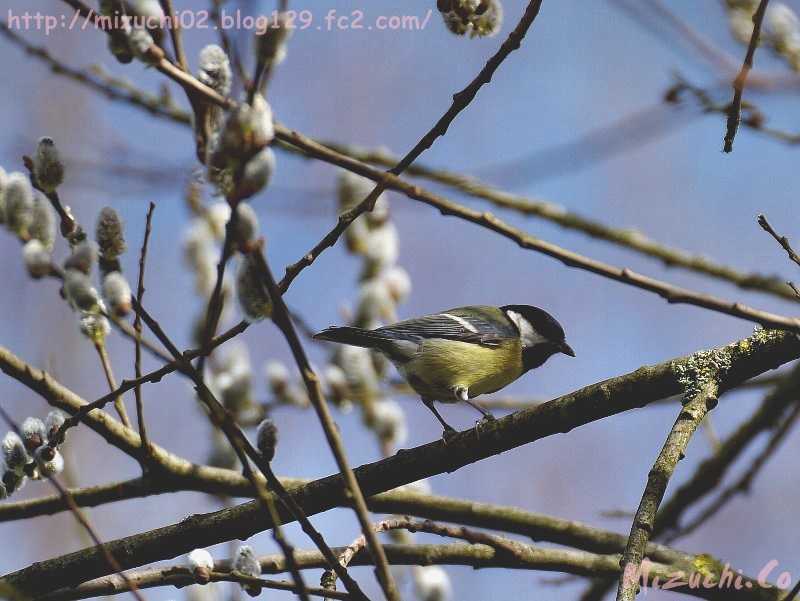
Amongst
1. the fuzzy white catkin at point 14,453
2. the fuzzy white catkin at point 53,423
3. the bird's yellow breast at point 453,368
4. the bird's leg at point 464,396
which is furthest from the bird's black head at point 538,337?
the fuzzy white catkin at point 14,453

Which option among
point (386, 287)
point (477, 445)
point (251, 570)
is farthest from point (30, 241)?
point (386, 287)

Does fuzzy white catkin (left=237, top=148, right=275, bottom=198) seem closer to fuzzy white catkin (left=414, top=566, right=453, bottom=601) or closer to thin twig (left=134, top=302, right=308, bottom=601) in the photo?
thin twig (left=134, top=302, right=308, bottom=601)

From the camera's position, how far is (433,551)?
2363 mm

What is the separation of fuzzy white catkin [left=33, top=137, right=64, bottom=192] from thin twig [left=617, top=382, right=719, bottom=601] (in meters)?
1.11

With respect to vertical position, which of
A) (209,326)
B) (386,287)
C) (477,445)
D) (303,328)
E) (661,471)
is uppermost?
(386,287)

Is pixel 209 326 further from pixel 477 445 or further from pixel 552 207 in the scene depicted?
pixel 552 207

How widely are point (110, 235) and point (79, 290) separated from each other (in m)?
0.20

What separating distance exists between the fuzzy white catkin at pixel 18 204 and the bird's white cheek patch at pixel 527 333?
108 inches

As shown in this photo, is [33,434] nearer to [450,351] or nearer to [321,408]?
[321,408]

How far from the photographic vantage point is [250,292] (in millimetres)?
1143

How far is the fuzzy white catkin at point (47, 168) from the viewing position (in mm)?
1435

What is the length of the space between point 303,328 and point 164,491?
0.82 metres

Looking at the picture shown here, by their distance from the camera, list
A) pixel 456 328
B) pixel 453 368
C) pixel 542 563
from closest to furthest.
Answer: pixel 542 563
pixel 453 368
pixel 456 328

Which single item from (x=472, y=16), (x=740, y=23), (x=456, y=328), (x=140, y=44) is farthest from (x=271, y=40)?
(x=456, y=328)
